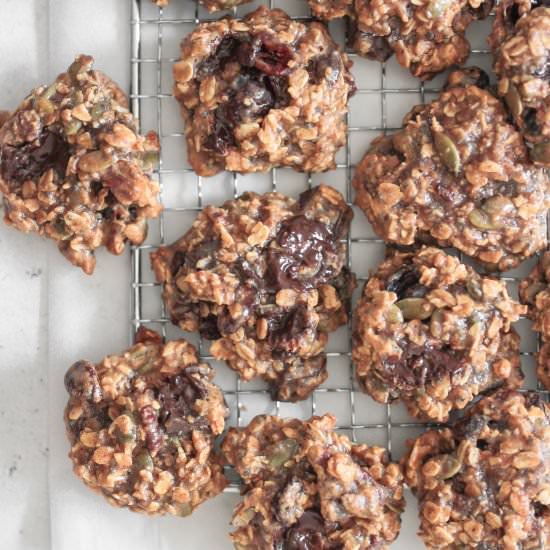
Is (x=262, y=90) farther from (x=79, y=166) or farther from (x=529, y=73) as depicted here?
(x=529, y=73)

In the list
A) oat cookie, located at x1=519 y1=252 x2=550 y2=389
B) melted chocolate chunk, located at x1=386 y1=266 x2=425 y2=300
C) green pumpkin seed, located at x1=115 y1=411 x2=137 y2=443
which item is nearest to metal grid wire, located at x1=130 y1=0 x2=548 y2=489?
oat cookie, located at x1=519 y1=252 x2=550 y2=389

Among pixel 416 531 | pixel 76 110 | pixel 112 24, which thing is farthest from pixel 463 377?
pixel 112 24

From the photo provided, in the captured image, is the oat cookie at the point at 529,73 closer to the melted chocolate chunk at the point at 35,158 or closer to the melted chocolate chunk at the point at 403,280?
the melted chocolate chunk at the point at 403,280

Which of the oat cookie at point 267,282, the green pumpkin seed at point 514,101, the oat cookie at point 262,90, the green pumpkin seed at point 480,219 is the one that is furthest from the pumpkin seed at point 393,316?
the green pumpkin seed at point 514,101

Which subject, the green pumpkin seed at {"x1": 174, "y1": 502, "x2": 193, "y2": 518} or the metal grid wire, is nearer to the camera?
the green pumpkin seed at {"x1": 174, "y1": 502, "x2": 193, "y2": 518}

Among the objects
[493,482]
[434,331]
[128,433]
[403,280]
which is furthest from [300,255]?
[493,482]

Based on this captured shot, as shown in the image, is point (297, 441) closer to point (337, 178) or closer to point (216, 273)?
point (216, 273)

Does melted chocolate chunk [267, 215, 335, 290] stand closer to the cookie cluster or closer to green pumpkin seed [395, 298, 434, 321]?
the cookie cluster

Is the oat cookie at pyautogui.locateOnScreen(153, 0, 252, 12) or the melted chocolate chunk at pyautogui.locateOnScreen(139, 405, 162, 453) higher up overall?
the oat cookie at pyautogui.locateOnScreen(153, 0, 252, 12)
